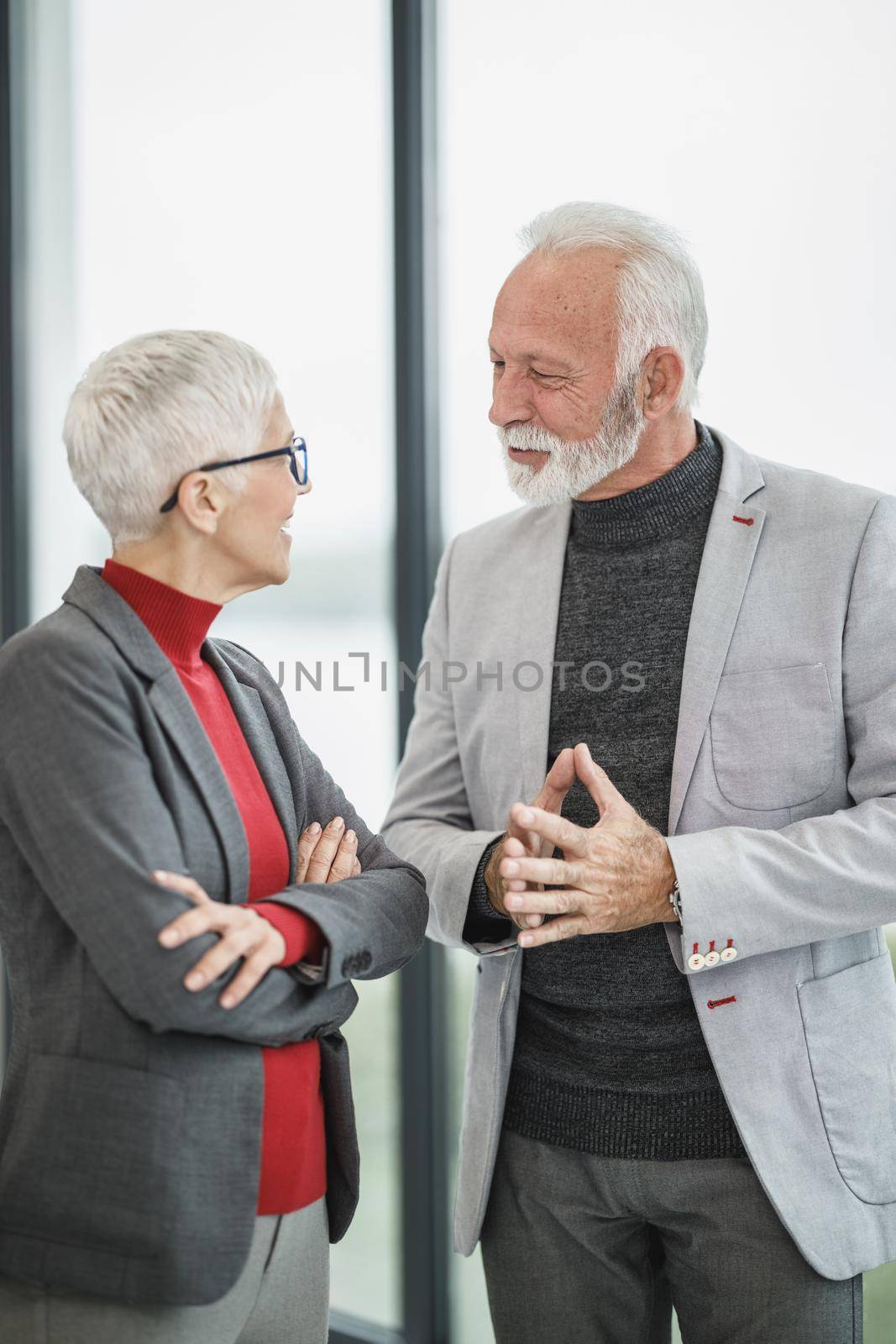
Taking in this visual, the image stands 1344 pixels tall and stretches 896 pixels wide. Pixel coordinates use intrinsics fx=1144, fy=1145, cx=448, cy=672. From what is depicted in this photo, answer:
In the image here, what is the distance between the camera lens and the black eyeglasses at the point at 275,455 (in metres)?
1.26

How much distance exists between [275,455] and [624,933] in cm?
82

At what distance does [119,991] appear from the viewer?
112cm

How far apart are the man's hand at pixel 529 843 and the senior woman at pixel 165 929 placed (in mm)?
155

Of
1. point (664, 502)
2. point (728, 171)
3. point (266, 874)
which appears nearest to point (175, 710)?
point (266, 874)

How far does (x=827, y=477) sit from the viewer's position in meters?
1.67

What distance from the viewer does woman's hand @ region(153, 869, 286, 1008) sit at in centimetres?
111

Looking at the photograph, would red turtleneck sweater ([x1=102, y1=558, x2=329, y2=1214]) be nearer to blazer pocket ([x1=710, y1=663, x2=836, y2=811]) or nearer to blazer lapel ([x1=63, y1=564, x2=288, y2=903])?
blazer lapel ([x1=63, y1=564, x2=288, y2=903])

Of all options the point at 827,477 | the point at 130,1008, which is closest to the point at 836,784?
the point at 827,477

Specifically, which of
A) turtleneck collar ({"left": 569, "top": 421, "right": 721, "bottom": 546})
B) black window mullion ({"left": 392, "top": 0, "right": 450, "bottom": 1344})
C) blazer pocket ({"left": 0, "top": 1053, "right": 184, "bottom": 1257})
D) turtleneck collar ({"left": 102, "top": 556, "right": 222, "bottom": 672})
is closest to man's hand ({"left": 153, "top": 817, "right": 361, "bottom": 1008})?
blazer pocket ({"left": 0, "top": 1053, "right": 184, "bottom": 1257})

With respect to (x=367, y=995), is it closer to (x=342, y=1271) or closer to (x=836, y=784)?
(x=342, y=1271)

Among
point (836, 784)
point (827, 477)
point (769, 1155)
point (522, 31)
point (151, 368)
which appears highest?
point (522, 31)

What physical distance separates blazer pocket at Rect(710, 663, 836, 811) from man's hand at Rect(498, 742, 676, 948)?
Answer: 0.18m

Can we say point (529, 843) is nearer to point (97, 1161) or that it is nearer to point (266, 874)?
point (266, 874)

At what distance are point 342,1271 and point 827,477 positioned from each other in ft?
6.67
